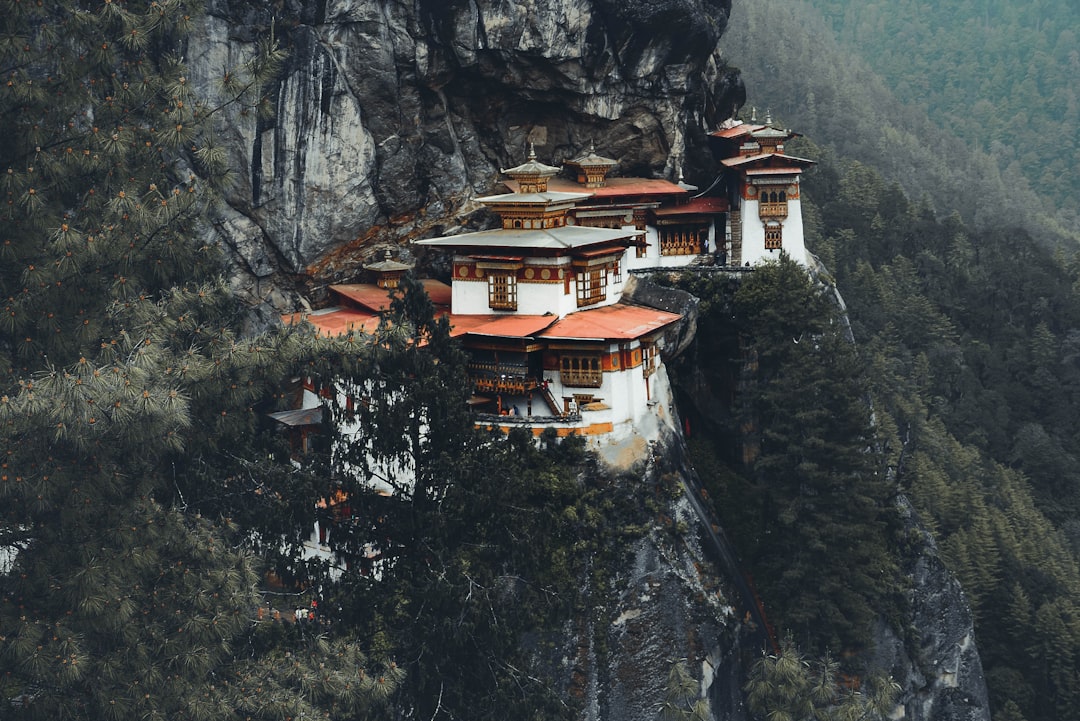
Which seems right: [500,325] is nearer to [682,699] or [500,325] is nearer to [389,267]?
[389,267]

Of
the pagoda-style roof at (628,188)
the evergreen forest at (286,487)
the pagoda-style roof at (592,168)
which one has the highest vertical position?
the pagoda-style roof at (592,168)

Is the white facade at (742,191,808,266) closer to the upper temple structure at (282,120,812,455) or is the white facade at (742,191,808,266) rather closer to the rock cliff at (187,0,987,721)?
the upper temple structure at (282,120,812,455)

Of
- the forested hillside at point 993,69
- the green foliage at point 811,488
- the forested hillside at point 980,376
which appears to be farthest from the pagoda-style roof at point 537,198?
the forested hillside at point 993,69

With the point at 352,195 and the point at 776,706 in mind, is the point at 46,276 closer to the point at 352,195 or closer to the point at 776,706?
the point at 352,195

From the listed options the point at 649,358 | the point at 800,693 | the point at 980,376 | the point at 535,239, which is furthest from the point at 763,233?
the point at 980,376

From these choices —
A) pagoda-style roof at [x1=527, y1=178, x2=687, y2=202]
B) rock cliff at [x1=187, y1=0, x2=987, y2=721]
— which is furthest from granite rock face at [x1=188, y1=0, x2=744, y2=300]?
pagoda-style roof at [x1=527, y1=178, x2=687, y2=202]

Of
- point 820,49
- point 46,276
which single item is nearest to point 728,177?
point 46,276

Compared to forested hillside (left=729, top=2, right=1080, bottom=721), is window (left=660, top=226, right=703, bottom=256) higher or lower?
higher

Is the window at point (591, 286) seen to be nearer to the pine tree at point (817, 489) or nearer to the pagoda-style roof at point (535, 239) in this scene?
the pagoda-style roof at point (535, 239)
